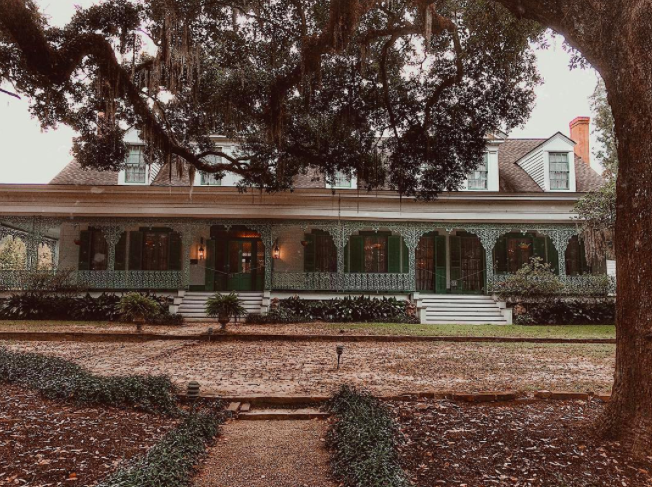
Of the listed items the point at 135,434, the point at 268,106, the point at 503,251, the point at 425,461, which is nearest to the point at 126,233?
the point at 268,106

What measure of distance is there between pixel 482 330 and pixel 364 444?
11.7 m

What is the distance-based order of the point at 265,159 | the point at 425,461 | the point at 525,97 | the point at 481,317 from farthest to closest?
the point at 481,317
the point at 265,159
the point at 525,97
the point at 425,461

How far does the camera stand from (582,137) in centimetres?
2330

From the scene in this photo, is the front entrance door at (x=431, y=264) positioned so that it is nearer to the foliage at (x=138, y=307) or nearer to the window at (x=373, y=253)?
the window at (x=373, y=253)

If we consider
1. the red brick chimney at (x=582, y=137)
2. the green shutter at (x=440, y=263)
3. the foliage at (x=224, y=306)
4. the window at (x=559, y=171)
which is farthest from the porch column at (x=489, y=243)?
the foliage at (x=224, y=306)

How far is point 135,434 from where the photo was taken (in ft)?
15.9

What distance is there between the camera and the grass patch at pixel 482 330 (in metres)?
14.0

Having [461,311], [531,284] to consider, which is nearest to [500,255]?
[531,284]

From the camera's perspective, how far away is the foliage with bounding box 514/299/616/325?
17.6 m

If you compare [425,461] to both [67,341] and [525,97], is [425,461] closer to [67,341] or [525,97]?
[525,97]

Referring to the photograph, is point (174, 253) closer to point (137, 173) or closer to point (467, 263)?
point (137, 173)

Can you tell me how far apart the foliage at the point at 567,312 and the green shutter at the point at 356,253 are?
6.34 meters

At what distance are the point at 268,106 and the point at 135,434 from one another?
6.64 meters

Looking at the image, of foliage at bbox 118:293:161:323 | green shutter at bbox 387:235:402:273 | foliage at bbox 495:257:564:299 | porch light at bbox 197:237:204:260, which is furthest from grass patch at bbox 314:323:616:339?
porch light at bbox 197:237:204:260
